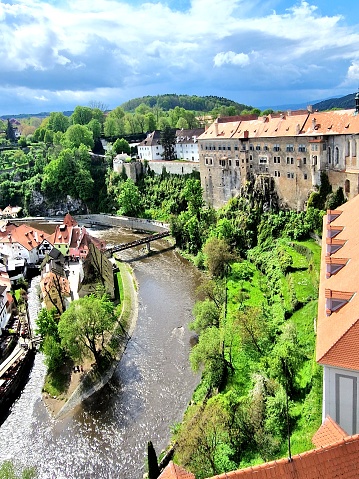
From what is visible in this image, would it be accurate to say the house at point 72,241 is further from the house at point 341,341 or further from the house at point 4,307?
the house at point 341,341

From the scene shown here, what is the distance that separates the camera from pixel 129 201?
76562mm

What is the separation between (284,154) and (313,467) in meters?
44.7

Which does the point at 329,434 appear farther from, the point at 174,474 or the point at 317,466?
the point at 174,474

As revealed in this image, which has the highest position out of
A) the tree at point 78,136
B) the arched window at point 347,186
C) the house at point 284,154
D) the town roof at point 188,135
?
the tree at point 78,136

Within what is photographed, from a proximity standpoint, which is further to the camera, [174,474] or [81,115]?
[81,115]

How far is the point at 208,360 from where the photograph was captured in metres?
27.1

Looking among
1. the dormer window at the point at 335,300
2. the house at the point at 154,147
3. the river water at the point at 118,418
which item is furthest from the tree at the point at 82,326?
the house at the point at 154,147

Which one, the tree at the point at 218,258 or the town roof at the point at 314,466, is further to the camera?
the tree at the point at 218,258

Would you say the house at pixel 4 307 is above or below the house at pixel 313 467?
below

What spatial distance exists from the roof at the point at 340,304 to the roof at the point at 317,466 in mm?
5410

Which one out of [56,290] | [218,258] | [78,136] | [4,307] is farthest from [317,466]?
[78,136]

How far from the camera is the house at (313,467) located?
33.9 ft

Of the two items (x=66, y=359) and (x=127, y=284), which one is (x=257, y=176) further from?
(x=66, y=359)

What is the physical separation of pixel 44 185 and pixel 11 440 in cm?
6916
